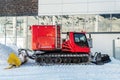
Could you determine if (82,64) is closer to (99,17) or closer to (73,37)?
(73,37)

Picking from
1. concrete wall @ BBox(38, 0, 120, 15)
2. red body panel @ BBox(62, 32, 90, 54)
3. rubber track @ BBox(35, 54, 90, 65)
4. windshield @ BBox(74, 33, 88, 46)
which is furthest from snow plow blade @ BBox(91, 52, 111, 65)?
concrete wall @ BBox(38, 0, 120, 15)

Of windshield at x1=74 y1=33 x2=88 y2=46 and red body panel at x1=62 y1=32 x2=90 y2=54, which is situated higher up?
windshield at x1=74 y1=33 x2=88 y2=46

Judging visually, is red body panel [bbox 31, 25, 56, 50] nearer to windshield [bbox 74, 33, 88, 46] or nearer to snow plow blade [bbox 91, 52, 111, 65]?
windshield [bbox 74, 33, 88, 46]

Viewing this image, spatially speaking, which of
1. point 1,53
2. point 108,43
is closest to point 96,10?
point 108,43

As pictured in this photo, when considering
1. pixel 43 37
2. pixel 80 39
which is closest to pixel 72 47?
pixel 80 39

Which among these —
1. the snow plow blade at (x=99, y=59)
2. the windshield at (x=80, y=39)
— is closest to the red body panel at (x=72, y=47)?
the windshield at (x=80, y=39)

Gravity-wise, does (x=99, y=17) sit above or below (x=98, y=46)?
above

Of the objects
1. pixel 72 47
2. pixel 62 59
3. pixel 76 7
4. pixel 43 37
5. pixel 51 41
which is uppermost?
pixel 76 7

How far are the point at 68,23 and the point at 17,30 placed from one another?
187 inches

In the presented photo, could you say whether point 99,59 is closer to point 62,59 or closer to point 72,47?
point 72,47

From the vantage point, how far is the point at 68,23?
119 feet

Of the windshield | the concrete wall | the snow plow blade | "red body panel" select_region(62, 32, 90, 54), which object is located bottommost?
the snow plow blade

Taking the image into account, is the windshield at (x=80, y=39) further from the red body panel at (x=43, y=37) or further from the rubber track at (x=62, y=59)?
the red body panel at (x=43, y=37)

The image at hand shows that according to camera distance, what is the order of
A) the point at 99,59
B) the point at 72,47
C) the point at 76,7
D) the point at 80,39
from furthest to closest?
the point at 76,7 → the point at 99,59 → the point at 80,39 → the point at 72,47
